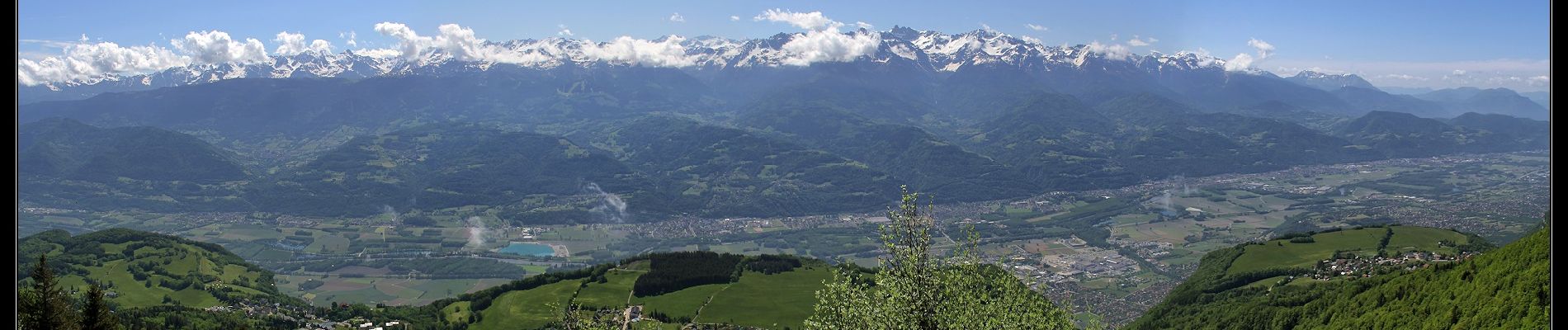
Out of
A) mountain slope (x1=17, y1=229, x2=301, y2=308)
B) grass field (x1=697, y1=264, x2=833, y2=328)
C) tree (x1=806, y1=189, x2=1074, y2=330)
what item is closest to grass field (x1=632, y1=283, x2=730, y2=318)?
grass field (x1=697, y1=264, x2=833, y2=328)

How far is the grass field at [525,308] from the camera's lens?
9875 cm

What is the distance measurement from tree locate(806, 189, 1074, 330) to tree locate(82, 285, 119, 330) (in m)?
23.5

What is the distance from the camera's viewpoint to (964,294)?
63.9ft

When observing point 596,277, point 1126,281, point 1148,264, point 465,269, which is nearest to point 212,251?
point 465,269

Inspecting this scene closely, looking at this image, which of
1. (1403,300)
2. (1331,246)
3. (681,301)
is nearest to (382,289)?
(681,301)

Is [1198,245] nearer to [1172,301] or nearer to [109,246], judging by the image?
[1172,301]

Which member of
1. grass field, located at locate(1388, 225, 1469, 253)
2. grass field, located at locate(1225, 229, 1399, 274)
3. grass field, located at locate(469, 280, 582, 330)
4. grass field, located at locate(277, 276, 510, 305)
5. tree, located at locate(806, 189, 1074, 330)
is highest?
tree, located at locate(806, 189, 1074, 330)

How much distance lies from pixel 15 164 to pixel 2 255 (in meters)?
1.04

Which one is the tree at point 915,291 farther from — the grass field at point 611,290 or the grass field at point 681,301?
the grass field at point 611,290

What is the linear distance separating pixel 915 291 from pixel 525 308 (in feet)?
313

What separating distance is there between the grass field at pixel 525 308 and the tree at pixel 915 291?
79.5m

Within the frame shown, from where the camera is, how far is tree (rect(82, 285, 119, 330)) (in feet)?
88.9

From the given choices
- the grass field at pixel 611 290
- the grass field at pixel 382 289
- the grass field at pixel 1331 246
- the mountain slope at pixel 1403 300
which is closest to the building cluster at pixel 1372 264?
the grass field at pixel 1331 246

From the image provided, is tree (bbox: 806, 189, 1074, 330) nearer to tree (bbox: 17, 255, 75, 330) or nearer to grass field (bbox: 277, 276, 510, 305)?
tree (bbox: 17, 255, 75, 330)
